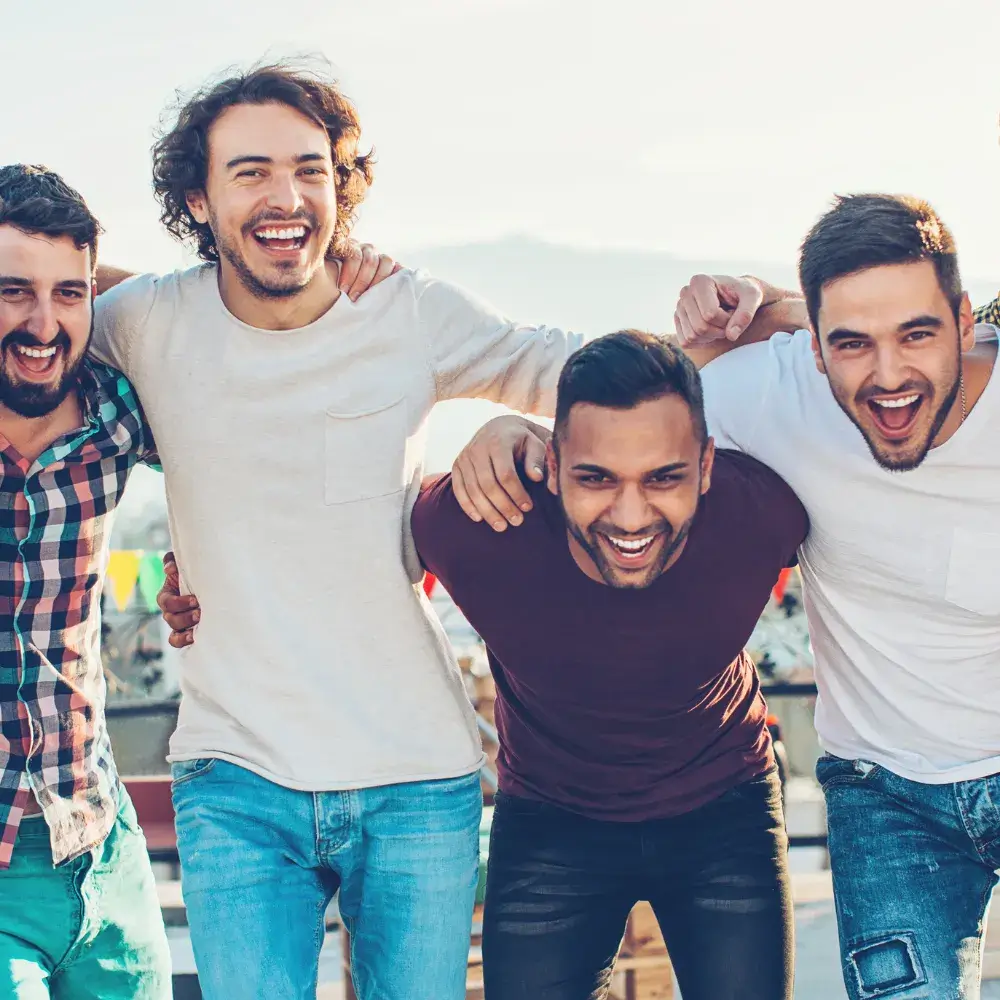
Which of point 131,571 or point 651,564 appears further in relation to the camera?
point 131,571

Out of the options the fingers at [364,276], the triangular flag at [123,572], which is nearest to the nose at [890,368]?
the fingers at [364,276]

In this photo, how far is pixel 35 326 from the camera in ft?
7.96

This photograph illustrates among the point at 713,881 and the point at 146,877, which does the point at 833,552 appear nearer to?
the point at 713,881

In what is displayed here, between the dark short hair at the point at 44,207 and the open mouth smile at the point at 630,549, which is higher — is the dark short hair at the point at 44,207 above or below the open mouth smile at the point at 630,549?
above

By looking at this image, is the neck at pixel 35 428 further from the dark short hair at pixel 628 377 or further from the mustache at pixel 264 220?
the dark short hair at pixel 628 377

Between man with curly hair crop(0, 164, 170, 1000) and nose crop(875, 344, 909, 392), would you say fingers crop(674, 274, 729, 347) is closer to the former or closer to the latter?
nose crop(875, 344, 909, 392)

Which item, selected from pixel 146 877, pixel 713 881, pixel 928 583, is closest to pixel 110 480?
pixel 146 877

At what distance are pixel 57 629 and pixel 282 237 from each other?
35.6 inches

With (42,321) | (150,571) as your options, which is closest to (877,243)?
(42,321)

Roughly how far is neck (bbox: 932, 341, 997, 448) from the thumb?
0.78 metres

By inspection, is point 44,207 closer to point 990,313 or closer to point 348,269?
point 348,269

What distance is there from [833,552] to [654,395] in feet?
1.68

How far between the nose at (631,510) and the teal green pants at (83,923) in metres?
1.20

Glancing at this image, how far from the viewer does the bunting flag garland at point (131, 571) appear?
6.84 meters
